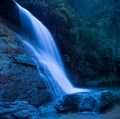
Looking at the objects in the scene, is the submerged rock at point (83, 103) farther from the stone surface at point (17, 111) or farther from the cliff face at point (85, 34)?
the cliff face at point (85, 34)

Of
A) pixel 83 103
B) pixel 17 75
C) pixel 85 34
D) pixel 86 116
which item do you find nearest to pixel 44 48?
pixel 17 75

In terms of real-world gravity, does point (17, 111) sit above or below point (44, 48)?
below

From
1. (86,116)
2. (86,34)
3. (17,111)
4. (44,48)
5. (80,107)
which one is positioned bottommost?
(86,116)

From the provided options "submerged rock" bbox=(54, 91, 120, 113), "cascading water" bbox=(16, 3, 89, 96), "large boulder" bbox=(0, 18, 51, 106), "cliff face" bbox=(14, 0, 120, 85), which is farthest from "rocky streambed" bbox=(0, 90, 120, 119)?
"cliff face" bbox=(14, 0, 120, 85)

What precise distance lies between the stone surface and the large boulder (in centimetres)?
131

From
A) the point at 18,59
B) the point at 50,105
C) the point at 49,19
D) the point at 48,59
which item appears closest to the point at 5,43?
the point at 18,59

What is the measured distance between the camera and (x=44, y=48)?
11844 millimetres

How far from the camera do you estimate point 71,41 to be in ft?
48.9

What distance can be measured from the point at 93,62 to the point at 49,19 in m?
3.90

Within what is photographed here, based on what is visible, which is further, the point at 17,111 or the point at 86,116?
the point at 86,116

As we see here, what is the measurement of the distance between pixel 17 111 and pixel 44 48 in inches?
233

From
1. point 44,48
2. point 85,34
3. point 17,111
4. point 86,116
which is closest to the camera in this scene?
point 17,111

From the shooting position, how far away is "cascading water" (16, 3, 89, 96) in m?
10.5

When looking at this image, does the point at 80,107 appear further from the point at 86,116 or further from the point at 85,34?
the point at 85,34
